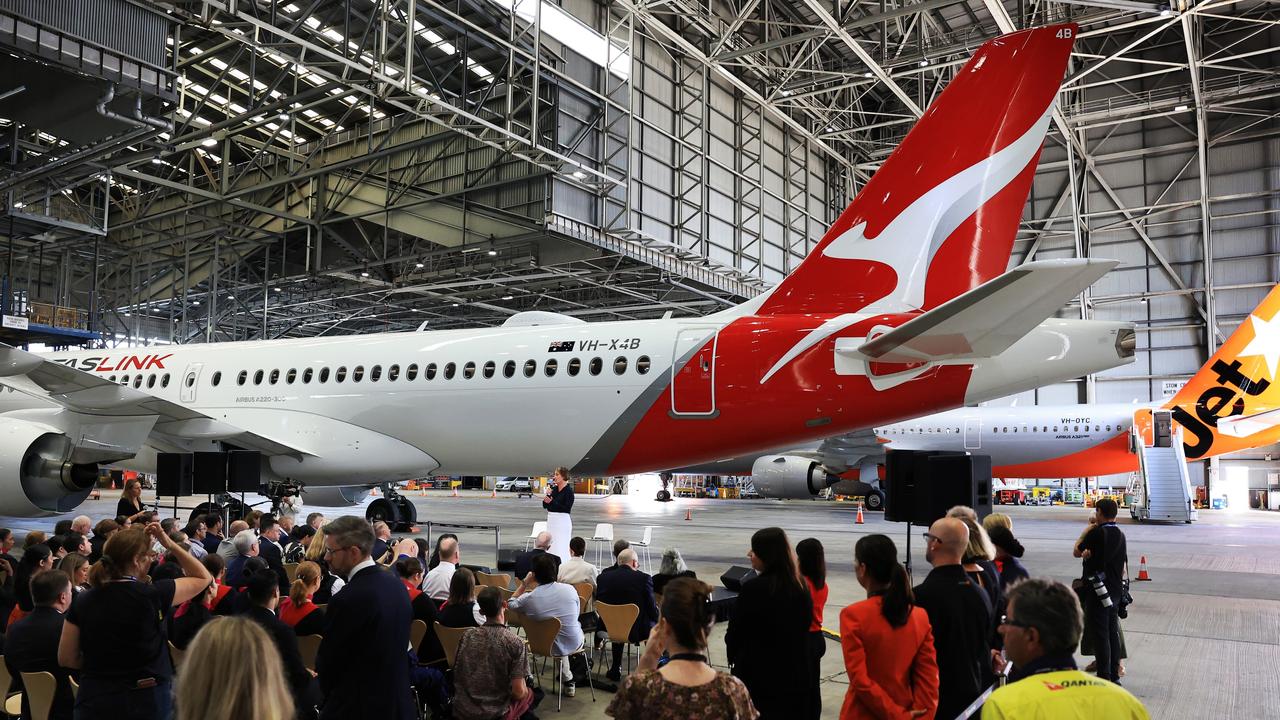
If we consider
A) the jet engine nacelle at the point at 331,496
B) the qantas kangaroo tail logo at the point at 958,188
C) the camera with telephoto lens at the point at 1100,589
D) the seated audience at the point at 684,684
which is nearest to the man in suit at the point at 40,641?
the seated audience at the point at 684,684

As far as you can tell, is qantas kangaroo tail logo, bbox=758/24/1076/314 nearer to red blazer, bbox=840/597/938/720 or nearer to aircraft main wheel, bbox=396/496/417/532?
red blazer, bbox=840/597/938/720

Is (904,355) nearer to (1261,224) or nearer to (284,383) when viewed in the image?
(284,383)

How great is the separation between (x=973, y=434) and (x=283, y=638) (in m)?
25.9

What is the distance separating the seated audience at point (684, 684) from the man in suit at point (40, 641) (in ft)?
9.76

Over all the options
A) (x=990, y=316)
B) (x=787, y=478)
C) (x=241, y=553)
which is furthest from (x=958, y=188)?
(x=787, y=478)

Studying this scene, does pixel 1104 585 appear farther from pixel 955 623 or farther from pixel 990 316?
pixel 955 623

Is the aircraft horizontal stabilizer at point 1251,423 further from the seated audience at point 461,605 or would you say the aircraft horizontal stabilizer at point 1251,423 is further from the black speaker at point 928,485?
the seated audience at point 461,605

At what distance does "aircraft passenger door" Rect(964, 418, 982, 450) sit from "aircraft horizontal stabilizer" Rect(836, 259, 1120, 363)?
18.9 m

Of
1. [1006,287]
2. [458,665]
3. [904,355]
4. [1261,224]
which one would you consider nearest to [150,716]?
[458,665]

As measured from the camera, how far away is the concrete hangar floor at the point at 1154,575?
5.92m

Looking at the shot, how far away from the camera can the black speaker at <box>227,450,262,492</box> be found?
9.96 m

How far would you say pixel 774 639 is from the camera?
3551 mm

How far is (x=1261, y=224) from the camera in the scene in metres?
34.8

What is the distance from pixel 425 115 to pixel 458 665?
15.4 meters
